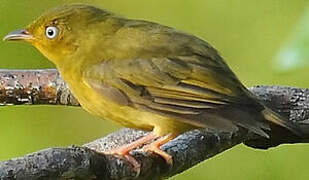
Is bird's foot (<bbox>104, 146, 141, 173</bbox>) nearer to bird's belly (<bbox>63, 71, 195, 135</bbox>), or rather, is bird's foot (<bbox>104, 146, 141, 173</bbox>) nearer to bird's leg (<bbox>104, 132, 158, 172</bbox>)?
bird's leg (<bbox>104, 132, 158, 172</bbox>)

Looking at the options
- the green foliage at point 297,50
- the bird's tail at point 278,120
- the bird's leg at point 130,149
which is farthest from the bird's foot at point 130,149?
the green foliage at point 297,50

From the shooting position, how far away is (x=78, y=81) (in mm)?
2992

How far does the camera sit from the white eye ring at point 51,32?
309cm

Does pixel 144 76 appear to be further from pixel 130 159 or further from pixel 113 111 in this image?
pixel 130 159

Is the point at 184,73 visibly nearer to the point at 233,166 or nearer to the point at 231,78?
the point at 231,78

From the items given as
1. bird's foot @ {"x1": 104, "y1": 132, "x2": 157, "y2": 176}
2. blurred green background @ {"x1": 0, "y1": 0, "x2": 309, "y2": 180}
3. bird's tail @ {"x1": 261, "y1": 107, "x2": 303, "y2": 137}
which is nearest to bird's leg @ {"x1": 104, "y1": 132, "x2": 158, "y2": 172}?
bird's foot @ {"x1": 104, "y1": 132, "x2": 157, "y2": 176}

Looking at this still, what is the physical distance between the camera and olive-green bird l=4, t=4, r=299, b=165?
2754 millimetres

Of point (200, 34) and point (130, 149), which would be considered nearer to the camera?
point (130, 149)

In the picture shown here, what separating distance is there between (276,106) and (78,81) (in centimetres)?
60

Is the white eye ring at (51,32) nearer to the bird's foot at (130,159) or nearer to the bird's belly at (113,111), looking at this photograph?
the bird's belly at (113,111)

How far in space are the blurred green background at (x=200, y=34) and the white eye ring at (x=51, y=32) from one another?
1253 mm

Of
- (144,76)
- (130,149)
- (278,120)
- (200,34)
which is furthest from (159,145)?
(200,34)

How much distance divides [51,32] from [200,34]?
1643 mm

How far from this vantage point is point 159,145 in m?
2.81
